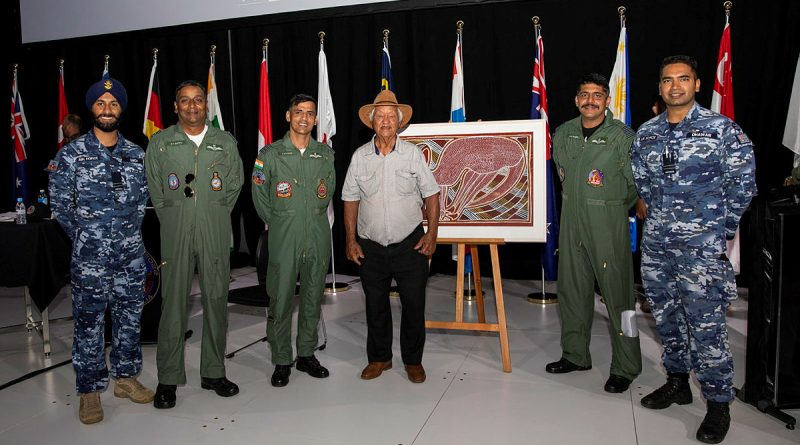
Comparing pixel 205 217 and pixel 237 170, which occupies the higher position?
pixel 237 170

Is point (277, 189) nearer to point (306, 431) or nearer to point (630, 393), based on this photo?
point (306, 431)

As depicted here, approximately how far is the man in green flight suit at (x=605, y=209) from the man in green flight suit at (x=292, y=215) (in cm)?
137

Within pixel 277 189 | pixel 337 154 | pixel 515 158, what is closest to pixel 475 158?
pixel 515 158

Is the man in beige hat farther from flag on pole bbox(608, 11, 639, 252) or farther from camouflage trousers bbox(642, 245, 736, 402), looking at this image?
flag on pole bbox(608, 11, 639, 252)

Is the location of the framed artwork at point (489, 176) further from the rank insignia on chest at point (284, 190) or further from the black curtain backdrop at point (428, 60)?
the black curtain backdrop at point (428, 60)

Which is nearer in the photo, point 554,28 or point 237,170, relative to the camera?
point 237,170

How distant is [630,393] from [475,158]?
1551mm

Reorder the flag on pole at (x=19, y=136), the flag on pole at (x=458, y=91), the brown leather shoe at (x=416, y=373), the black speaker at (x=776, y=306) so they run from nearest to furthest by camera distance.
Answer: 1. the black speaker at (x=776, y=306)
2. the brown leather shoe at (x=416, y=373)
3. the flag on pole at (x=458, y=91)
4. the flag on pole at (x=19, y=136)

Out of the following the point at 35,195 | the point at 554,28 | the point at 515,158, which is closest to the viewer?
the point at 515,158

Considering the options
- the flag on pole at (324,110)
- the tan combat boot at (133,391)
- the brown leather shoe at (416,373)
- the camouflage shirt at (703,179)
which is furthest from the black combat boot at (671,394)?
the flag on pole at (324,110)

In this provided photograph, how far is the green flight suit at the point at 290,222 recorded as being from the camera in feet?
11.3

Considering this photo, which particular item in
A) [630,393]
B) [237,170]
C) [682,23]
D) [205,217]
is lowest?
[630,393]

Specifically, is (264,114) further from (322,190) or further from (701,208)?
(701,208)

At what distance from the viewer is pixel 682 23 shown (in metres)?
5.64
